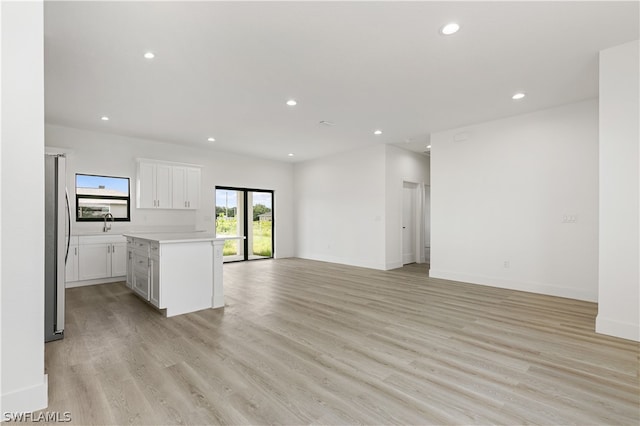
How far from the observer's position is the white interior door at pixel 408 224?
25.7 feet

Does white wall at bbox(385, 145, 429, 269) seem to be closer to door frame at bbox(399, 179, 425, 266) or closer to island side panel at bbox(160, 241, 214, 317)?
door frame at bbox(399, 179, 425, 266)

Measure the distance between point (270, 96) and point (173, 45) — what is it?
1468mm

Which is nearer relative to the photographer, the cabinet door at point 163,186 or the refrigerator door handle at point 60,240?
the refrigerator door handle at point 60,240

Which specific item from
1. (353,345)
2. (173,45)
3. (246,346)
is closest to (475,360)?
(353,345)

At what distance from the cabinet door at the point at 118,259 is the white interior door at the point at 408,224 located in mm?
6099

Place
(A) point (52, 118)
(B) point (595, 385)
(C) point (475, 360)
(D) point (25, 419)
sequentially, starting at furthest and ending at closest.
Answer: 1. (A) point (52, 118)
2. (C) point (475, 360)
3. (B) point (595, 385)
4. (D) point (25, 419)

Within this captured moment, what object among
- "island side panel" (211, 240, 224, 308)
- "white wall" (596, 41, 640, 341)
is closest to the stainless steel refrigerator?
"island side panel" (211, 240, 224, 308)

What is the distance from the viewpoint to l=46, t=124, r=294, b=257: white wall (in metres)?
5.75

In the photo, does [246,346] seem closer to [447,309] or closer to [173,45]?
[447,309]

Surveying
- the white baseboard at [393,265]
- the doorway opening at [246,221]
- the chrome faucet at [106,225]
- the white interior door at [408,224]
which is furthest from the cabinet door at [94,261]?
the white interior door at [408,224]

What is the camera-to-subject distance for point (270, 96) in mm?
4234

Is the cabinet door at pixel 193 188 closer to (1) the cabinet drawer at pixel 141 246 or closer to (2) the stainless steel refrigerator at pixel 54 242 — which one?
(1) the cabinet drawer at pixel 141 246

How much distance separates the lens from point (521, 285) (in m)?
4.99

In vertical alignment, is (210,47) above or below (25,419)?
above
